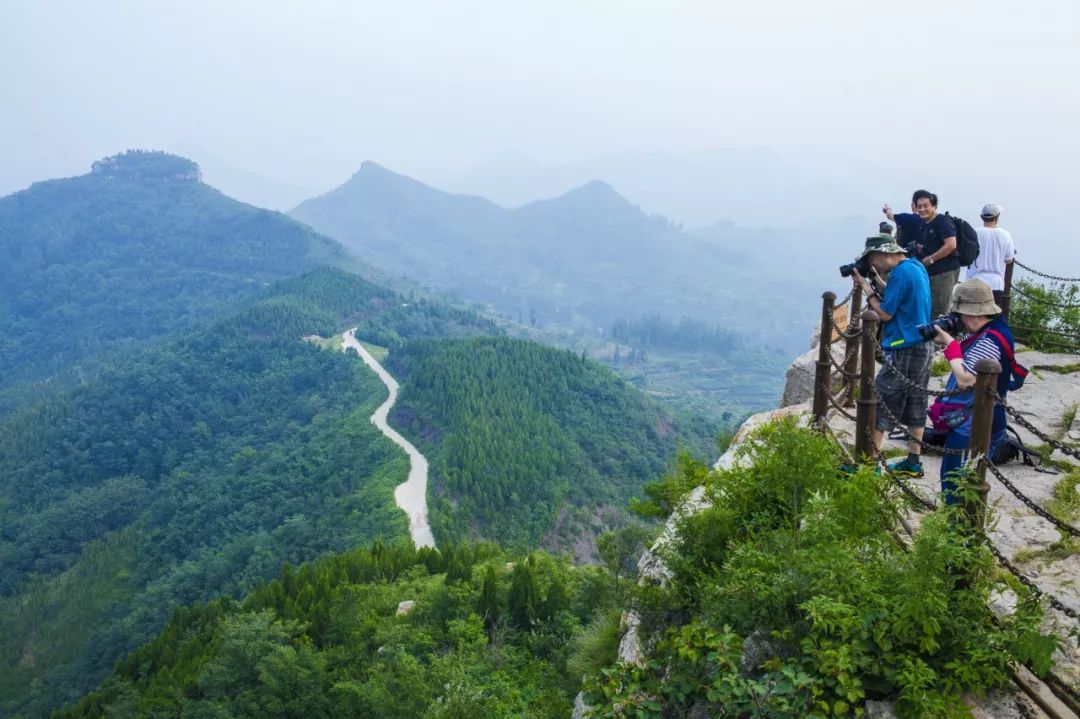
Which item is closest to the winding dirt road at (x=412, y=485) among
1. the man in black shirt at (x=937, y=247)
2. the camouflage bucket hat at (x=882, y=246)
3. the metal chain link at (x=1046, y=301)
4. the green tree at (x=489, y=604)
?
the green tree at (x=489, y=604)

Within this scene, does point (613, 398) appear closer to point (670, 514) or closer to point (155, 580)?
point (155, 580)

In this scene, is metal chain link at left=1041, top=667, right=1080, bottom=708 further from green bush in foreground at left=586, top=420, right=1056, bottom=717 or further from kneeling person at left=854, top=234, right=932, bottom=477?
kneeling person at left=854, top=234, right=932, bottom=477

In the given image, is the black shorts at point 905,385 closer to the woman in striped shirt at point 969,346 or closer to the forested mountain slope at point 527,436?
the woman in striped shirt at point 969,346

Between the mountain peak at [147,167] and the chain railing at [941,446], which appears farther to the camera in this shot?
the mountain peak at [147,167]

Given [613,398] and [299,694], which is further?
[613,398]

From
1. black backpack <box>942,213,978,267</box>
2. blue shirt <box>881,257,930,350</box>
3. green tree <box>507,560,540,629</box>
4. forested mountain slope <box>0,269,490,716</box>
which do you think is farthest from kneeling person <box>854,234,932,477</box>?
forested mountain slope <box>0,269,490,716</box>

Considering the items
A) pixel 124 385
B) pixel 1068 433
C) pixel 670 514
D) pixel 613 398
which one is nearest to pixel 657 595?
pixel 670 514
